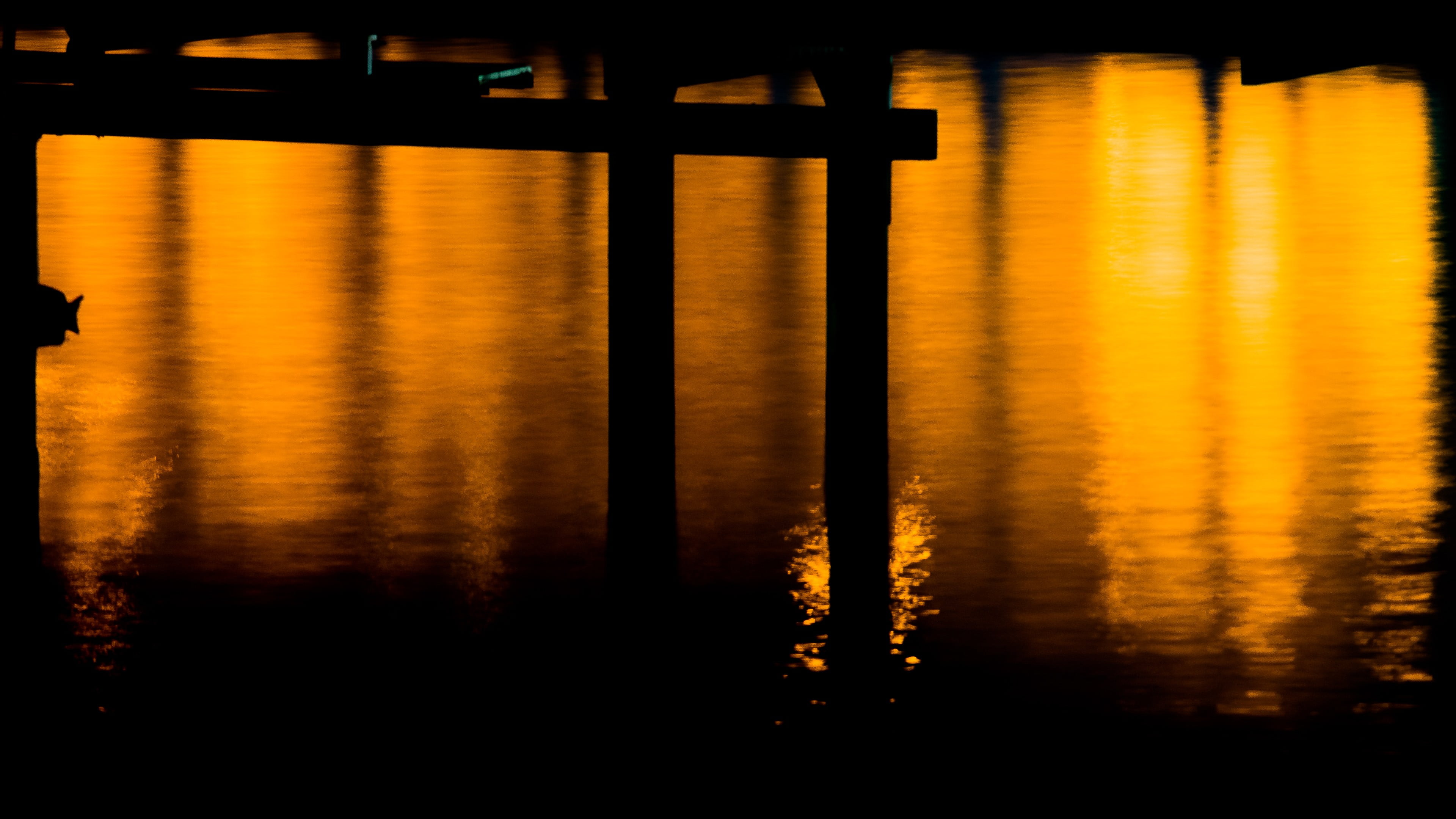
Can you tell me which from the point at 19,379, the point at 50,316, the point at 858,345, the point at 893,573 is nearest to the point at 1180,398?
the point at 858,345

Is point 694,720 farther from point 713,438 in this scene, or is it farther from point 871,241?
point 713,438

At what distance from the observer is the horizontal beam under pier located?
7.29m

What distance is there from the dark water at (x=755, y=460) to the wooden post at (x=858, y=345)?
0.50ft

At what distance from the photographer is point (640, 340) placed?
830 centimetres

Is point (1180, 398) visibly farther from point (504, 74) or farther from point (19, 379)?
point (19, 379)

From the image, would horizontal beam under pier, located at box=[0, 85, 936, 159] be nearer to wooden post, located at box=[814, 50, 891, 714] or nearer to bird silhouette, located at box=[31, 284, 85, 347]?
wooden post, located at box=[814, 50, 891, 714]

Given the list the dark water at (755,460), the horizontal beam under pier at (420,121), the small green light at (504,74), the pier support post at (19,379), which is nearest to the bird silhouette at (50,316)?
the pier support post at (19,379)

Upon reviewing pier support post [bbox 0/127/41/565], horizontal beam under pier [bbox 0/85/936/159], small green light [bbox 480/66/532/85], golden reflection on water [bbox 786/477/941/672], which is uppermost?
small green light [bbox 480/66/532/85]

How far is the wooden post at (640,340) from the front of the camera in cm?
777

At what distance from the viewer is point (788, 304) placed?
16312mm

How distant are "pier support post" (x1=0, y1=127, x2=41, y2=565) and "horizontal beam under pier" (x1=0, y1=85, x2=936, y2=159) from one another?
0.24 metres

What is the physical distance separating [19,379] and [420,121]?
1830mm

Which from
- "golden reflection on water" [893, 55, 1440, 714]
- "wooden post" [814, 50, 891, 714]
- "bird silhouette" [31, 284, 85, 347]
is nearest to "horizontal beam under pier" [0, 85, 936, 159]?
"wooden post" [814, 50, 891, 714]

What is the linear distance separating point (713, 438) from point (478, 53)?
2073 centimetres
